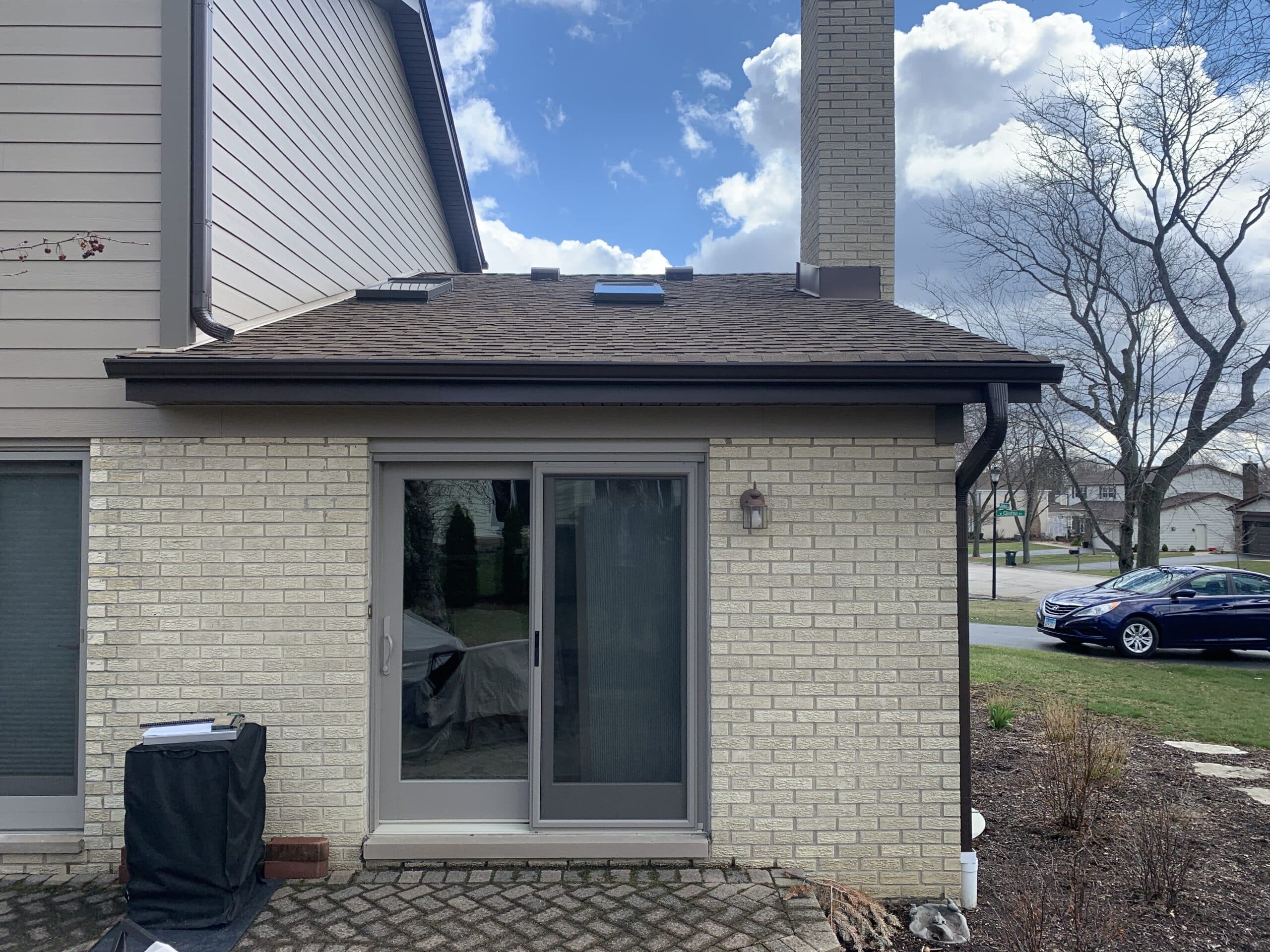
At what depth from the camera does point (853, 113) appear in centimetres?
662

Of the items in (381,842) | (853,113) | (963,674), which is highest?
(853,113)

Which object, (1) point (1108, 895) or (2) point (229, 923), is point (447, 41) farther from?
(1) point (1108, 895)

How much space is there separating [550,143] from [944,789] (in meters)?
13.5

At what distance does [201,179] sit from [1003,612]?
760 inches

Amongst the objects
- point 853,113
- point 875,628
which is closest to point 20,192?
point 875,628

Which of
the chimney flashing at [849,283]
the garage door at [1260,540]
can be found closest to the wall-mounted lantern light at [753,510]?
the chimney flashing at [849,283]

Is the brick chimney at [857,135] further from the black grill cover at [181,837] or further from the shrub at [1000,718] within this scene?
the black grill cover at [181,837]

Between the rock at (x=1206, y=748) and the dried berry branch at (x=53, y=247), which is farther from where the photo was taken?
the rock at (x=1206, y=748)

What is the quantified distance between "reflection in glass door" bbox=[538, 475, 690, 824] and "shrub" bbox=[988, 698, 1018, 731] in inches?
170

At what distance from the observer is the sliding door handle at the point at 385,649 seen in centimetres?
448

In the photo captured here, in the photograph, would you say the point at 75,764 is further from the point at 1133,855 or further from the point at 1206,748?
the point at 1206,748

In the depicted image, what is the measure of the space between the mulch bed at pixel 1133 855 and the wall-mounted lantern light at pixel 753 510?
218cm

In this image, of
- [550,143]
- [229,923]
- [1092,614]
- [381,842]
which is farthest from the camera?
[550,143]

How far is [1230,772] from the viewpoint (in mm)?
6664
